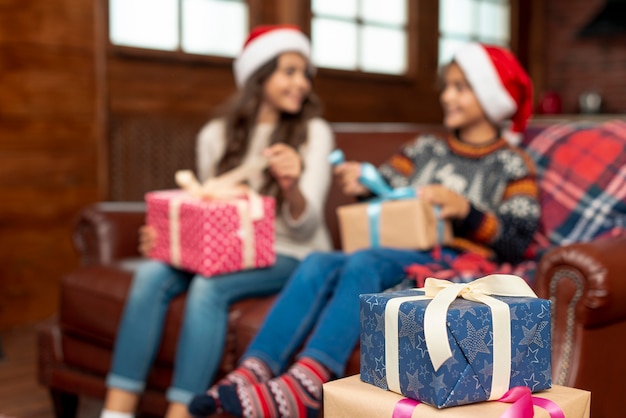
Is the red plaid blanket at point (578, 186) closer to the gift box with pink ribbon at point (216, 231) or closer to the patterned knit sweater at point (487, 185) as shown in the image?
the patterned knit sweater at point (487, 185)

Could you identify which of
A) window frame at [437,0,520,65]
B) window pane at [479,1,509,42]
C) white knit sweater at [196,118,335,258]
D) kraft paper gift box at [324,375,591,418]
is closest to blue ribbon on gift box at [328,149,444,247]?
white knit sweater at [196,118,335,258]

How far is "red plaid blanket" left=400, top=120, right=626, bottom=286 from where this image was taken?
2105 millimetres

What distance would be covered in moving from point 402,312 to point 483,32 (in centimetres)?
505

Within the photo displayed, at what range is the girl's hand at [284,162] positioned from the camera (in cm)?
211

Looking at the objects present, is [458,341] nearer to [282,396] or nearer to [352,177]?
[282,396]

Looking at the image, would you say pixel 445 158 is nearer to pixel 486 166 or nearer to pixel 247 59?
pixel 486 166

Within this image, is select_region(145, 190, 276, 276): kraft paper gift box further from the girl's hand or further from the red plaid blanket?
the red plaid blanket

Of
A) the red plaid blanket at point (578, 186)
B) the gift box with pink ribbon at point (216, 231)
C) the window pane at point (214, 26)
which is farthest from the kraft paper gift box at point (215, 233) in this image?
the window pane at point (214, 26)

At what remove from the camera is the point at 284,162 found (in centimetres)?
211

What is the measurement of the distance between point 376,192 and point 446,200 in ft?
0.72

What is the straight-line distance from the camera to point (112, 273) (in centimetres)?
229

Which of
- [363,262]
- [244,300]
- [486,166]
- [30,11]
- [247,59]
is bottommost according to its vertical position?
[244,300]

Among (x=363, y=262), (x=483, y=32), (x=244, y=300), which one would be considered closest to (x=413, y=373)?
(x=363, y=262)

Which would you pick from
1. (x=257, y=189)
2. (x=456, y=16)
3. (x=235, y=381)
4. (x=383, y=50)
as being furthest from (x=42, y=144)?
(x=456, y=16)
